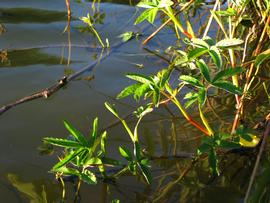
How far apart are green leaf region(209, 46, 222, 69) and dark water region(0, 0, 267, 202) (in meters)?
0.37

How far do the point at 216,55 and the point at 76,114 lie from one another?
25.3 inches

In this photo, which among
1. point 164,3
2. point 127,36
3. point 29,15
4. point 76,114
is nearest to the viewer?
point 164,3

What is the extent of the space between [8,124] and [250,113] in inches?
34.1

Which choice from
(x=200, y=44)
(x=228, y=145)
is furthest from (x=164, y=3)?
(x=228, y=145)

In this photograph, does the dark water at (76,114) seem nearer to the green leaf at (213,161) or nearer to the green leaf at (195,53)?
the green leaf at (213,161)

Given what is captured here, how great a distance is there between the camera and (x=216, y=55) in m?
1.16

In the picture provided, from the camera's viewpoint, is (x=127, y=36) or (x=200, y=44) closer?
(x=200, y=44)

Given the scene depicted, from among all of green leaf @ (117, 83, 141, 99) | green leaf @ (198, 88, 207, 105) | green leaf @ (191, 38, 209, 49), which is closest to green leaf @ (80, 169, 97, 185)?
green leaf @ (117, 83, 141, 99)

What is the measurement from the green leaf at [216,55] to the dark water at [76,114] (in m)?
0.37

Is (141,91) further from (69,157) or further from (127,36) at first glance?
(127,36)

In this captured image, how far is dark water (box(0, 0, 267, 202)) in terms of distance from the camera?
126cm

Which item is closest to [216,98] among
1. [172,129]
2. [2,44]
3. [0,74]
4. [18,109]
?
[172,129]

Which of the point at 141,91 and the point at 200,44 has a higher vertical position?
the point at 200,44

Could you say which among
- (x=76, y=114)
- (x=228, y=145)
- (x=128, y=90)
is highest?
(x=128, y=90)
